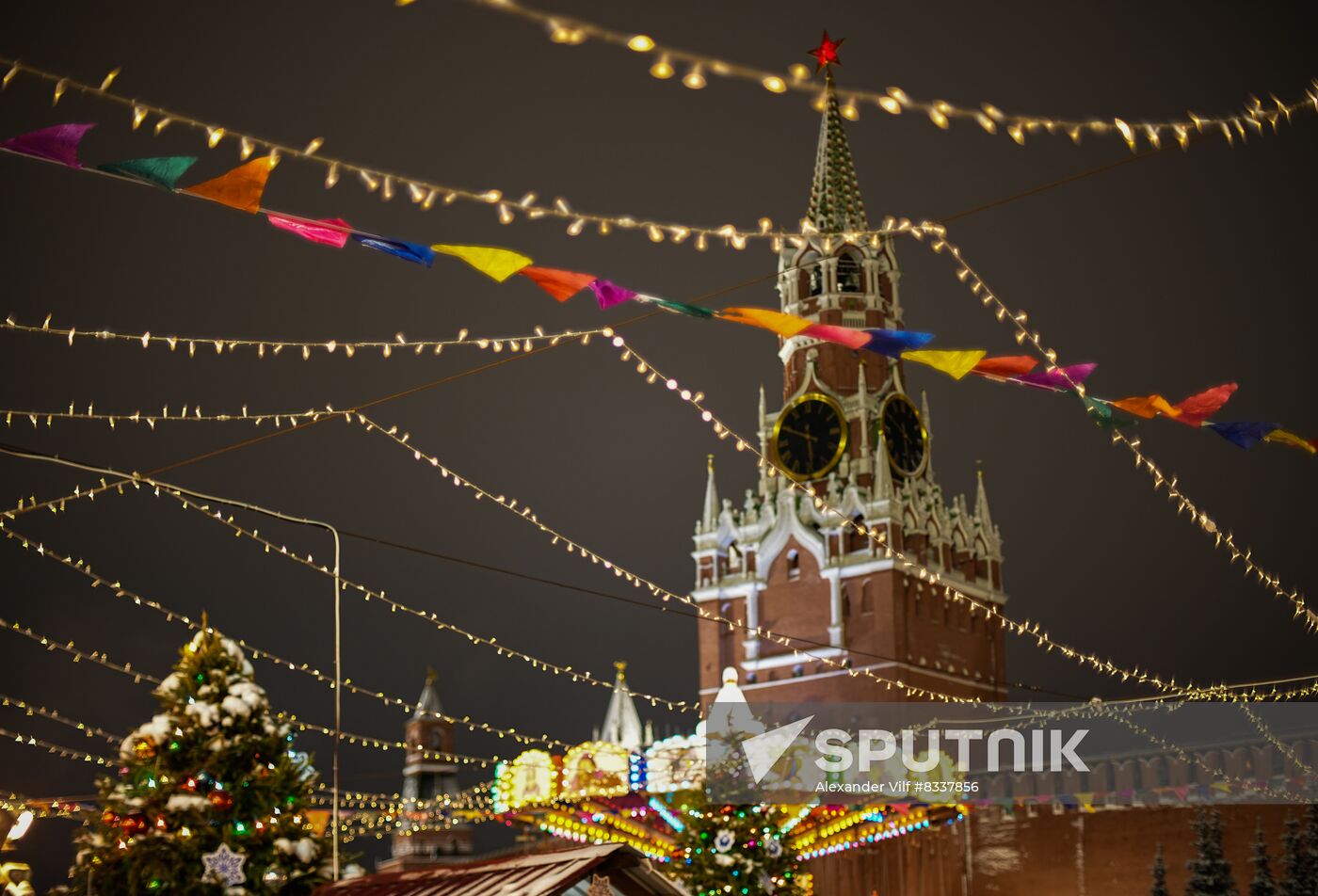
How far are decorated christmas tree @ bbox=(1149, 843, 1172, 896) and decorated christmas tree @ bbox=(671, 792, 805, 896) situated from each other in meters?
10.4

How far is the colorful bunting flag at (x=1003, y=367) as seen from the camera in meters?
11.0

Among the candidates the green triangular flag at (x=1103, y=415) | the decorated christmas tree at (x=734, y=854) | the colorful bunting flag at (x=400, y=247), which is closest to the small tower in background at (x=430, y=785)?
the decorated christmas tree at (x=734, y=854)

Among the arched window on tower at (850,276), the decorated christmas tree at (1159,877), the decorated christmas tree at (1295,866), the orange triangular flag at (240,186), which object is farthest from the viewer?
the arched window on tower at (850,276)

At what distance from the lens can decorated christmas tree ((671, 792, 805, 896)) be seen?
22062 mm

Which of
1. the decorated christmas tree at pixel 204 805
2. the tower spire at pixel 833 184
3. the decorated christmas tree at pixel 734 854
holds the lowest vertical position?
the decorated christmas tree at pixel 734 854

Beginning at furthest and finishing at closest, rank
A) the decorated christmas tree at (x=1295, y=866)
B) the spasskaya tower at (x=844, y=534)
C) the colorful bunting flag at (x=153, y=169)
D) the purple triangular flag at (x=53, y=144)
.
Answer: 1. the spasskaya tower at (x=844, y=534)
2. the decorated christmas tree at (x=1295, y=866)
3. the colorful bunting flag at (x=153, y=169)
4. the purple triangular flag at (x=53, y=144)

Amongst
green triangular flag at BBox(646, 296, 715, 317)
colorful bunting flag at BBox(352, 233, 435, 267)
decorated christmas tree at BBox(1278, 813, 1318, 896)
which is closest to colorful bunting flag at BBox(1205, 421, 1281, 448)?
green triangular flag at BBox(646, 296, 715, 317)

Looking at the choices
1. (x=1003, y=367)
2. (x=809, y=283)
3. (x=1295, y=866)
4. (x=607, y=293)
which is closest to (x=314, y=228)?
(x=607, y=293)

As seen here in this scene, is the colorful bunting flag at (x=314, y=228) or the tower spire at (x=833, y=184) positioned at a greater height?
the tower spire at (x=833, y=184)

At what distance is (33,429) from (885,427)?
2375cm

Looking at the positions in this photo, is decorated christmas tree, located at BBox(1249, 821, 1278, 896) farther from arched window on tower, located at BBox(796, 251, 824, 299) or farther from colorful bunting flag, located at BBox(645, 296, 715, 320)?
arched window on tower, located at BBox(796, 251, 824, 299)

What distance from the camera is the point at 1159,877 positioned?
30203 mm

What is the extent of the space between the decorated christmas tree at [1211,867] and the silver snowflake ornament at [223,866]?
72.3ft

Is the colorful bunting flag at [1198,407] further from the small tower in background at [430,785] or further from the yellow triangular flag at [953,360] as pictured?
the small tower in background at [430,785]
